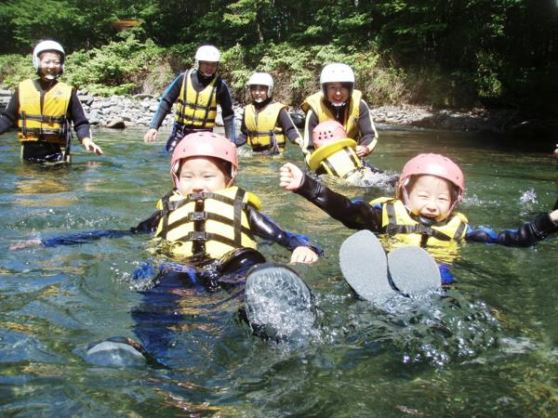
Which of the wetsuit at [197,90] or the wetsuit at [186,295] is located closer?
the wetsuit at [186,295]

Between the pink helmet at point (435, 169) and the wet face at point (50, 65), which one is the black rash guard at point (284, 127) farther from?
the pink helmet at point (435, 169)

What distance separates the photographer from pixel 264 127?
10.9 meters

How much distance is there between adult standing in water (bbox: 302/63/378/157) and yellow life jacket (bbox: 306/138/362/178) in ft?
2.89

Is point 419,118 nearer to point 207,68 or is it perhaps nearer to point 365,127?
point 365,127

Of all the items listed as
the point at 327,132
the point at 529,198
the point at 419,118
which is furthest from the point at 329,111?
the point at 419,118

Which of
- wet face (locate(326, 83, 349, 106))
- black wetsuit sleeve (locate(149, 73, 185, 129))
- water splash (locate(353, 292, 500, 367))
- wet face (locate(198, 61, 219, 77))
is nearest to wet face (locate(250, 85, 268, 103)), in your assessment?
wet face (locate(198, 61, 219, 77))

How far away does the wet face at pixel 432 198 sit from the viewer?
14.2ft

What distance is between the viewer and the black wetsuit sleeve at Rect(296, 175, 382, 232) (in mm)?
4031

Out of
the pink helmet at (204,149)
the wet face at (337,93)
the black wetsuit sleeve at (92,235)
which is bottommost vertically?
the black wetsuit sleeve at (92,235)

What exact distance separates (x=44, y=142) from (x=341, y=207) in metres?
5.63

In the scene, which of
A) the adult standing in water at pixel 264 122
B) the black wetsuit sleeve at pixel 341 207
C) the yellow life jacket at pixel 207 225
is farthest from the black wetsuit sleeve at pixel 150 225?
the adult standing in water at pixel 264 122

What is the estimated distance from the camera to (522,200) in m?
7.69

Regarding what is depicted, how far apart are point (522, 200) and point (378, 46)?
Result: 16.1 metres

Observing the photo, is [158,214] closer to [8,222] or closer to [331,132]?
[8,222]
